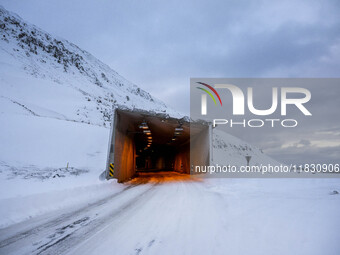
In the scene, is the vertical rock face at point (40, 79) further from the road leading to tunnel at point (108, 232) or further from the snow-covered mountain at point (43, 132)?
the road leading to tunnel at point (108, 232)

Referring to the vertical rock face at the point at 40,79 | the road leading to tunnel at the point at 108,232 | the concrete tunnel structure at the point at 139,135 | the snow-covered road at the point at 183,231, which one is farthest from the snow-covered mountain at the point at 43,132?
the snow-covered road at the point at 183,231

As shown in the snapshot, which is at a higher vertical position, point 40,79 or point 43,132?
point 40,79

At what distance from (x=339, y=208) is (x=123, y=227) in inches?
A: 226

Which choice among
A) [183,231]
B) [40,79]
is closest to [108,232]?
[183,231]

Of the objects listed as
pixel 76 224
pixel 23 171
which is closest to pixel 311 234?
pixel 76 224

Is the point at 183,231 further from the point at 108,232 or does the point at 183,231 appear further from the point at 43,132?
the point at 43,132

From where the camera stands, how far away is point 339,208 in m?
6.18

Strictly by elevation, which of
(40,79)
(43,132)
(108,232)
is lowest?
(108,232)

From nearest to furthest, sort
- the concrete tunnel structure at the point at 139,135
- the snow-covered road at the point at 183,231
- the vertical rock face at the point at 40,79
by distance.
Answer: the snow-covered road at the point at 183,231, the concrete tunnel structure at the point at 139,135, the vertical rock face at the point at 40,79

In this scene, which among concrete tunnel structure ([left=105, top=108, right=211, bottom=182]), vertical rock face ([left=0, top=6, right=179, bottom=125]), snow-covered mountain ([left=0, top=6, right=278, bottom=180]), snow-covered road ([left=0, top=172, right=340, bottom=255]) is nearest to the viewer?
snow-covered road ([left=0, top=172, right=340, bottom=255])

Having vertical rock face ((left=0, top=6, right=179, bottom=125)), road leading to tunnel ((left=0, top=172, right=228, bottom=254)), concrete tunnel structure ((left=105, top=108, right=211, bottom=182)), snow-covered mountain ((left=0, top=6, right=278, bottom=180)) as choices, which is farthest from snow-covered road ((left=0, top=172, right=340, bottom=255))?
vertical rock face ((left=0, top=6, right=179, bottom=125))

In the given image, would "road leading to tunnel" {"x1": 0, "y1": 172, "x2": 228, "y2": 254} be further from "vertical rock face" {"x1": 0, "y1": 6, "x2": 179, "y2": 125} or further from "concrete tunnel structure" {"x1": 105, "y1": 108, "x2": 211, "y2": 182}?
"vertical rock face" {"x1": 0, "y1": 6, "x2": 179, "y2": 125}

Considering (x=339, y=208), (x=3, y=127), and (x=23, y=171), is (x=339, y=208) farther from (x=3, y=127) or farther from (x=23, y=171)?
(x=3, y=127)

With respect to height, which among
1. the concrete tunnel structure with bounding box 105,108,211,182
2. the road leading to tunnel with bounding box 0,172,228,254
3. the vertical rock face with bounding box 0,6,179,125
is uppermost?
the vertical rock face with bounding box 0,6,179,125
